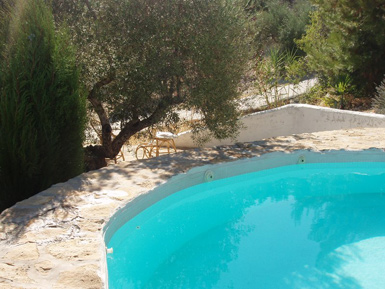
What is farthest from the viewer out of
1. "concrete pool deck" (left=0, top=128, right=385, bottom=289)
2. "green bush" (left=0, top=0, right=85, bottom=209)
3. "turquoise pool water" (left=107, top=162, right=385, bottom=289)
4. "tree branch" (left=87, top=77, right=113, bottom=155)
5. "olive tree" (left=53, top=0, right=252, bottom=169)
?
"tree branch" (left=87, top=77, right=113, bottom=155)

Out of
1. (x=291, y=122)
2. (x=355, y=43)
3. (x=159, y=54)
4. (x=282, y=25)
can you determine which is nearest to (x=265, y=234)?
(x=159, y=54)

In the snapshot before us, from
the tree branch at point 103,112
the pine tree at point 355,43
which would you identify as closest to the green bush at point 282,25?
the pine tree at point 355,43

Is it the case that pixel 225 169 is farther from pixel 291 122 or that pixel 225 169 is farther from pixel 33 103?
pixel 291 122

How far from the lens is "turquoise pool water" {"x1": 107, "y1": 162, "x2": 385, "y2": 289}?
4.53 metres

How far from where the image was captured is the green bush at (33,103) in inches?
196

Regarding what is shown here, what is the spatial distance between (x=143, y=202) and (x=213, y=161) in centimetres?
168

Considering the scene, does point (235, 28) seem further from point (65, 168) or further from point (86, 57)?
point (65, 168)

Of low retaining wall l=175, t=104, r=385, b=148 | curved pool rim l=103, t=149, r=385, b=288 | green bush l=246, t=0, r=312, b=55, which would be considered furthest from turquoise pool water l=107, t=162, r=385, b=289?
A: green bush l=246, t=0, r=312, b=55

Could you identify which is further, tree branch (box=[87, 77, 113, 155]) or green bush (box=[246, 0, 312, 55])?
green bush (box=[246, 0, 312, 55])

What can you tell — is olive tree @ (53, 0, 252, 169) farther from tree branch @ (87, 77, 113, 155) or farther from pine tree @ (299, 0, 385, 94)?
pine tree @ (299, 0, 385, 94)

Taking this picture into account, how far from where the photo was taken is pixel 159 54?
21.6 feet

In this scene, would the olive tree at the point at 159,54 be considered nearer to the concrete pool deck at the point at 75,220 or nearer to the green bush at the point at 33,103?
the concrete pool deck at the point at 75,220

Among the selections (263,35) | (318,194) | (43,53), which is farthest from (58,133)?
(263,35)

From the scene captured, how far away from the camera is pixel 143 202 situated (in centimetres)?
540
